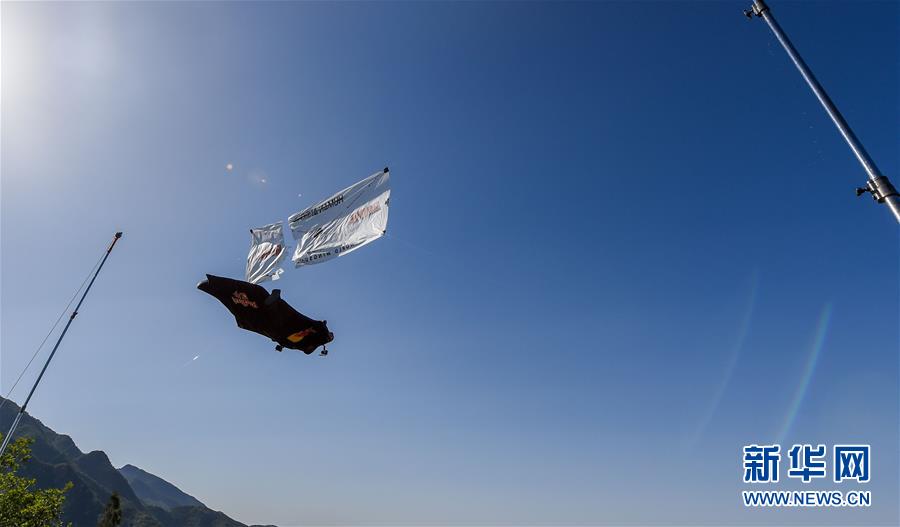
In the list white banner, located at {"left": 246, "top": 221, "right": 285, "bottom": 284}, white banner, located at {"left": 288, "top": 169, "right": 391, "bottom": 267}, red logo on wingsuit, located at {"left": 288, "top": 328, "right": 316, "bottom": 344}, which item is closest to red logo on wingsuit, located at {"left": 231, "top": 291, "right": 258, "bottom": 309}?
white banner, located at {"left": 246, "top": 221, "right": 285, "bottom": 284}

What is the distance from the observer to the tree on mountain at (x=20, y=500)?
29.2 m

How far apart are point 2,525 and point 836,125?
44806 millimetres

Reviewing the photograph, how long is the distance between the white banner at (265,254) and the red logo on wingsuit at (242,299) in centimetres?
58

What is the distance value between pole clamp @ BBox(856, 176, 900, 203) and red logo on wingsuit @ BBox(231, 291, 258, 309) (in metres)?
17.0

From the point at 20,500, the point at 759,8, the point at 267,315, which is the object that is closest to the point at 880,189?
the point at 759,8

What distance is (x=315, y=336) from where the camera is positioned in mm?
18062

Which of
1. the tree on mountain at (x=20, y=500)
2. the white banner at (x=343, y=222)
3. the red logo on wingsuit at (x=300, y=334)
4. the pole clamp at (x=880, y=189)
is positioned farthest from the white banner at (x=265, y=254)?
the tree on mountain at (x=20, y=500)

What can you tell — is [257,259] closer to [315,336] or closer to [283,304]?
[283,304]

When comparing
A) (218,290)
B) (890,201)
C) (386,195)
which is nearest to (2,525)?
(218,290)

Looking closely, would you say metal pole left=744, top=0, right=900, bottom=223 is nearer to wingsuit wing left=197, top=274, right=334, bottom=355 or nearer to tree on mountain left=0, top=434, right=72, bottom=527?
wingsuit wing left=197, top=274, right=334, bottom=355

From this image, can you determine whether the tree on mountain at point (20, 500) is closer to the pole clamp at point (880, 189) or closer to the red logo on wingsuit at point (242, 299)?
the red logo on wingsuit at point (242, 299)

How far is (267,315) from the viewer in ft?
54.8

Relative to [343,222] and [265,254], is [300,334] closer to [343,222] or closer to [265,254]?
[265,254]

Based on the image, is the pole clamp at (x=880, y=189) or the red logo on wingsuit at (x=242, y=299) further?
the red logo on wingsuit at (x=242, y=299)
